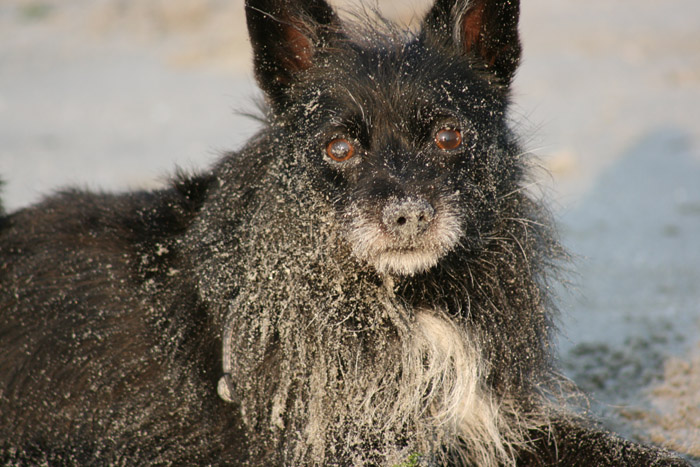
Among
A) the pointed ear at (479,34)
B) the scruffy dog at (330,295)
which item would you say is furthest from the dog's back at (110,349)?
the pointed ear at (479,34)

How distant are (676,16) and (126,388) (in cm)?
1321

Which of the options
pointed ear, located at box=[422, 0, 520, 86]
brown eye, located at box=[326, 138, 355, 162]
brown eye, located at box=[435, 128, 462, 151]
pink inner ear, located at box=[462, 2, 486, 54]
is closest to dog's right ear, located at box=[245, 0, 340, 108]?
brown eye, located at box=[326, 138, 355, 162]

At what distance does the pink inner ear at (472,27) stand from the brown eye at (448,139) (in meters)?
0.55

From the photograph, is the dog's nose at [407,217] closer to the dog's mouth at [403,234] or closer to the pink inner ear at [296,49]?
the dog's mouth at [403,234]

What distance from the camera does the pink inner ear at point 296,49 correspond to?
3457mm

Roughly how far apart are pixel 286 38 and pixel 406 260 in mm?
1243

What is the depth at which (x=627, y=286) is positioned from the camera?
20.5 ft

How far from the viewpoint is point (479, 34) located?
3.50 metres

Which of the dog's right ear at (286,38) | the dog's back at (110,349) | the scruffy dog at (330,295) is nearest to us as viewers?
the scruffy dog at (330,295)

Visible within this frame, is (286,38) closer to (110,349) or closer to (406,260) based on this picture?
(406,260)

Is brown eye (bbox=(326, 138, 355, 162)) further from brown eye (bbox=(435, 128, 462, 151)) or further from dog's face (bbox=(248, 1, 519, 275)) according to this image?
brown eye (bbox=(435, 128, 462, 151))

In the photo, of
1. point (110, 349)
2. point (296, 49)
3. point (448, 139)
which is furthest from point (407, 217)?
point (110, 349)

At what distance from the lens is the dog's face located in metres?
3.07

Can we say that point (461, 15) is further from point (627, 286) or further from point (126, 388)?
point (627, 286)
